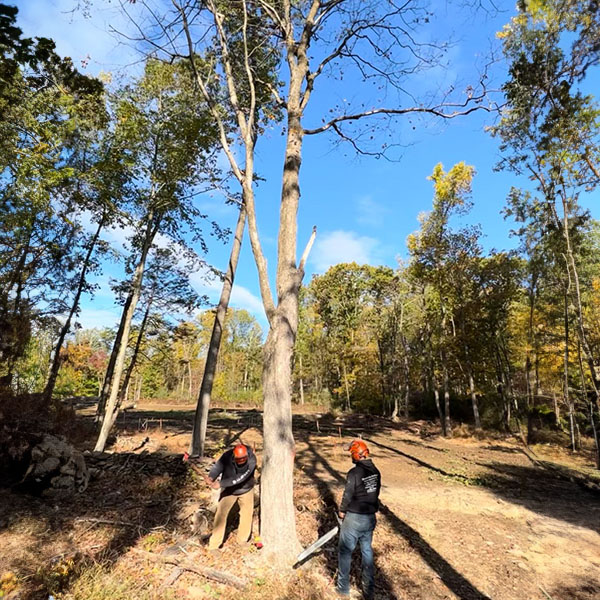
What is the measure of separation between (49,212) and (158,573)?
10736 millimetres

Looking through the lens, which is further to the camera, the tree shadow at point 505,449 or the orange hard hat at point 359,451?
the tree shadow at point 505,449

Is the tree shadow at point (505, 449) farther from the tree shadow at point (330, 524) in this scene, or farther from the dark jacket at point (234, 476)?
the dark jacket at point (234, 476)

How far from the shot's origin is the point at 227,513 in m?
5.36

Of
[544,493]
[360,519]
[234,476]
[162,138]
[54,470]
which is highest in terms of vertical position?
[162,138]

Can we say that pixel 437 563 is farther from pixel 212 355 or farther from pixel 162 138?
pixel 162 138

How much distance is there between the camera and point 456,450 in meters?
16.1

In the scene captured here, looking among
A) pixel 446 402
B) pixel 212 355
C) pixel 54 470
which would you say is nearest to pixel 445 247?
pixel 446 402

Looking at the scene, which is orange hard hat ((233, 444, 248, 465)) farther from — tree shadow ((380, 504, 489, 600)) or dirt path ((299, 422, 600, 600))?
tree shadow ((380, 504, 489, 600))

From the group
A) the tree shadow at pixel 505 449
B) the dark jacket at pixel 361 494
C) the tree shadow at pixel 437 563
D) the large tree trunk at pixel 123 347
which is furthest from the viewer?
the tree shadow at pixel 505 449

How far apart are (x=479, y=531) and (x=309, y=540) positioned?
12.2 ft

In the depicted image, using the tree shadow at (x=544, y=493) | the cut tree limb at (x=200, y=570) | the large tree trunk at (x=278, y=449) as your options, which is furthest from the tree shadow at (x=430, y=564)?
the tree shadow at (x=544, y=493)

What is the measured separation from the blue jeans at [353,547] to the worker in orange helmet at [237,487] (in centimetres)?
150

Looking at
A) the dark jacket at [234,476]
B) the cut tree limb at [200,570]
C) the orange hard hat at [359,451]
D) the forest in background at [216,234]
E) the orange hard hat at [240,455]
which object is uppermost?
the forest in background at [216,234]

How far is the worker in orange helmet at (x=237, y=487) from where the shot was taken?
17.7 feet
